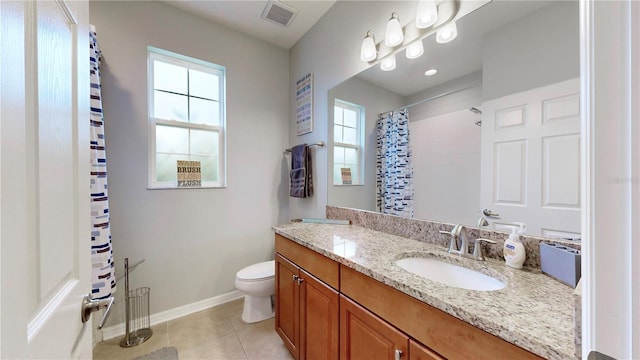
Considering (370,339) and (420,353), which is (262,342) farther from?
(420,353)

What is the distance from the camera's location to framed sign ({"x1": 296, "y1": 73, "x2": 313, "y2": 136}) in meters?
2.26

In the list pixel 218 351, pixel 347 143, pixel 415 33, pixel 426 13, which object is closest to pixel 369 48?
pixel 415 33

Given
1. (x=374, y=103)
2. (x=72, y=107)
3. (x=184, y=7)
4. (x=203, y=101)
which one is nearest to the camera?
(x=72, y=107)

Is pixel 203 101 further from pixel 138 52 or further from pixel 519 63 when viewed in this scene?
pixel 519 63

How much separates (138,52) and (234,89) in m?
0.77

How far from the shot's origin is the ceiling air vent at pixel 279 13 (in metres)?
1.95

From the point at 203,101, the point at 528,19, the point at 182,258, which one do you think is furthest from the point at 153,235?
the point at 528,19

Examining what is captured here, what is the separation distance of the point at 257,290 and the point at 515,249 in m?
1.74

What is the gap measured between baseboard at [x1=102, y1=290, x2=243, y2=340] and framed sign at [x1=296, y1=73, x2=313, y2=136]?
181cm

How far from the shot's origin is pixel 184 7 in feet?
6.62

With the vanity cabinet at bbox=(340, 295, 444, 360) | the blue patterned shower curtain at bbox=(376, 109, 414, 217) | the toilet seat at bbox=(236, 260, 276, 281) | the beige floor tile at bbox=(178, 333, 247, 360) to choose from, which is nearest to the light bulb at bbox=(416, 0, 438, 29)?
the blue patterned shower curtain at bbox=(376, 109, 414, 217)

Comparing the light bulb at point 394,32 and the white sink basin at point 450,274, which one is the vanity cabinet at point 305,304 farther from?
the light bulb at point 394,32

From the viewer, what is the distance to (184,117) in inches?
85.1

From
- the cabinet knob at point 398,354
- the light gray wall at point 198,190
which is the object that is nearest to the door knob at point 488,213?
the cabinet knob at point 398,354
